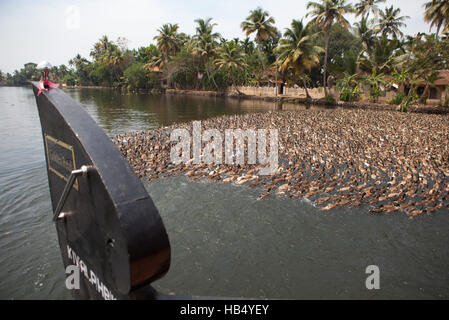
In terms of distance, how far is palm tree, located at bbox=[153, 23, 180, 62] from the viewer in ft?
180

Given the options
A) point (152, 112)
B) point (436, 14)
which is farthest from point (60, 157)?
point (436, 14)

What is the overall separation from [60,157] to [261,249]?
442 cm

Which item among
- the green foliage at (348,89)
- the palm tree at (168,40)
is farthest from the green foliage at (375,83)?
the palm tree at (168,40)

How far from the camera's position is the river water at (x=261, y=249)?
15.3 feet

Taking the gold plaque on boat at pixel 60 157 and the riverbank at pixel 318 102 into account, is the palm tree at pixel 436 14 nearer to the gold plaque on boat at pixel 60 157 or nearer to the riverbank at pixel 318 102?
the riverbank at pixel 318 102

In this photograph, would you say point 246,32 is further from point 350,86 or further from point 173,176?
point 173,176

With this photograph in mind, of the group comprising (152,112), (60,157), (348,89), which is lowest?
(60,157)

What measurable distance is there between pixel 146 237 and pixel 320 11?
40288mm

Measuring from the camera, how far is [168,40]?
55.2 meters

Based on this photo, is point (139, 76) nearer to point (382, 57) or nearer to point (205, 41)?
point (205, 41)

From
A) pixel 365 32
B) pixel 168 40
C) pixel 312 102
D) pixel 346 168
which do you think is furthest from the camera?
pixel 168 40

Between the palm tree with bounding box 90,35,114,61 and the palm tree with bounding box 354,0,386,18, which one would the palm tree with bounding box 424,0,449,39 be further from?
the palm tree with bounding box 90,35,114,61
